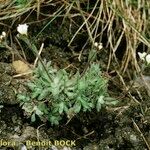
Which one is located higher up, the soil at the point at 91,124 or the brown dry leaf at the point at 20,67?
the brown dry leaf at the point at 20,67

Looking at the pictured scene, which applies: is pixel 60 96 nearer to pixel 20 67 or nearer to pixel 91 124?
pixel 91 124

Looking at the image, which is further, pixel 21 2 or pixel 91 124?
pixel 21 2

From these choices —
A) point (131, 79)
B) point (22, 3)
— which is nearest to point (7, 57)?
point (22, 3)

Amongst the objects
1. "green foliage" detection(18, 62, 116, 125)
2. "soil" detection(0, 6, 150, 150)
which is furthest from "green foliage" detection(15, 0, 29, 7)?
"green foliage" detection(18, 62, 116, 125)

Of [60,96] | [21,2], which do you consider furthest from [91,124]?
[21,2]

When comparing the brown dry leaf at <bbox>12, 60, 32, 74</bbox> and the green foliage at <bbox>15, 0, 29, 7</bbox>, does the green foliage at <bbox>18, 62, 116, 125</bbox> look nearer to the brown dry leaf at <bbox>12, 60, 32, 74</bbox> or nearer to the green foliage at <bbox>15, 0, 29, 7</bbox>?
the brown dry leaf at <bbox>12, 60, 32, 74</bbox>

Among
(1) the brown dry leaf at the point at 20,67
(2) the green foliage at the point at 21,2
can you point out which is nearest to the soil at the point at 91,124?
(1) the brown dry leaf at the point at 20,67

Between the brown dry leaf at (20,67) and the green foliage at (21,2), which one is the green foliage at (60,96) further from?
the green foliage at (21,2)
